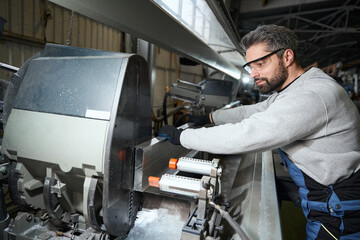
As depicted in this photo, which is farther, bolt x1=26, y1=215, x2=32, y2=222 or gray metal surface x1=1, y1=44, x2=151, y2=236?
bolt x1=26, y1=215, x2=32, y2=222

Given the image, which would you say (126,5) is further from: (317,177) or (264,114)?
(317,177)

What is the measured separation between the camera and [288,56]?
1.10 metres

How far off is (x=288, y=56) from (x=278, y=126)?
47cm

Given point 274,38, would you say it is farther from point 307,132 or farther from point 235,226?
point 235,226

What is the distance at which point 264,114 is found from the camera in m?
0.87

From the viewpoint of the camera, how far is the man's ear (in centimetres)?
110

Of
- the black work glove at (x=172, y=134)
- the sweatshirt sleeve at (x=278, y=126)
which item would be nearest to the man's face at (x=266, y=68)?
the sweatshirt sleeve at (x=278, y=126)

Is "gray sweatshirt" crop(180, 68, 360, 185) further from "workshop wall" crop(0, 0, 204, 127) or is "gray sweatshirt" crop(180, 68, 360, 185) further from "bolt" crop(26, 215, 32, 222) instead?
"workshop wall" crop(0, 0, 204, 127)

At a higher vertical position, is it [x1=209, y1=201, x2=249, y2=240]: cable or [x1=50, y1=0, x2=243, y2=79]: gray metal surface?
[x1=50, y1=0, x2=243, y2=79]: gray metal surface

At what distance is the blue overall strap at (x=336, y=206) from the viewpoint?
973mm

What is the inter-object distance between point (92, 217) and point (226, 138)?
583mm

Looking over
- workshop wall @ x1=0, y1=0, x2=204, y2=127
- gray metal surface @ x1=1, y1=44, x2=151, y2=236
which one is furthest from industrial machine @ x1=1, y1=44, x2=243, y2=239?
workshop wall @ x1=0, y1=0, x2=204, y2=127

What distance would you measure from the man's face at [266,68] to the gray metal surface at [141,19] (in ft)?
1.34

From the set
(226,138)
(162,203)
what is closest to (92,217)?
(162,203)
